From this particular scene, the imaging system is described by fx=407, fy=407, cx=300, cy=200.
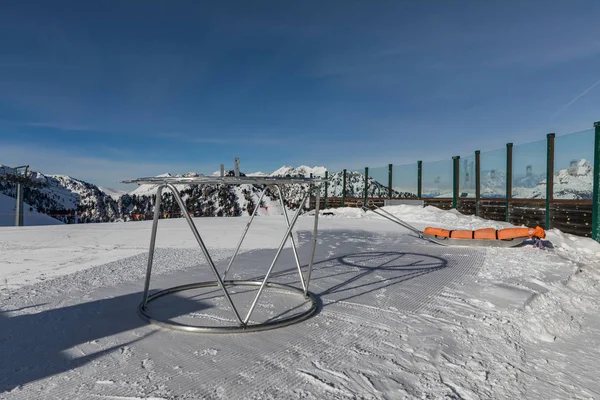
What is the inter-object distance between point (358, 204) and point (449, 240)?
39.9 feet

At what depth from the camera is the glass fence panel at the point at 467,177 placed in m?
14.3

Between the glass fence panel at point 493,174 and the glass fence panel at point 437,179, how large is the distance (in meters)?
1.98

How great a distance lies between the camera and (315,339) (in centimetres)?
305

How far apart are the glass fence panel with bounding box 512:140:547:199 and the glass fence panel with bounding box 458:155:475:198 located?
7.44 ft

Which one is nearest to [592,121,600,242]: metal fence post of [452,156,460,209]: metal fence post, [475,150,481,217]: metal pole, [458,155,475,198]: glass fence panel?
[475,150,481,217]: metal pole

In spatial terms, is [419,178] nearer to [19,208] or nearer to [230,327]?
[230,327]

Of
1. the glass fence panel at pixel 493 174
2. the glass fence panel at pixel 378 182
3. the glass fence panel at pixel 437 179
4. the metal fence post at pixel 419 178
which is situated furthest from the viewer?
the glass fence panel at pixel 378 182

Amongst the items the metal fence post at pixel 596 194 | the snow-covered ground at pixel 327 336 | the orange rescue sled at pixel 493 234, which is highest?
the metal fence post at pixel 596 194

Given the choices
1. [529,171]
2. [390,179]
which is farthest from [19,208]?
[529,171]

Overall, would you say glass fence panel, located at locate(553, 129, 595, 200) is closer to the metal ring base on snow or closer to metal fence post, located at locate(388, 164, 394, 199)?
the metal ring base on snow

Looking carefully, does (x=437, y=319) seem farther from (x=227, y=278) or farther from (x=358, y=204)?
(x=358, y=204)

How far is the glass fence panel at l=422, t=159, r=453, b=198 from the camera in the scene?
51.7ft

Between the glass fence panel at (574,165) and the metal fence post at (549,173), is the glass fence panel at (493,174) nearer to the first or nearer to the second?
the metal fence post at (549,173)

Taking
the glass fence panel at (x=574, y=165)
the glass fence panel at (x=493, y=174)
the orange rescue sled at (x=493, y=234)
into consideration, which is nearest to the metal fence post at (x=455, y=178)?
the glass fence panel at (x=493, y=174)
